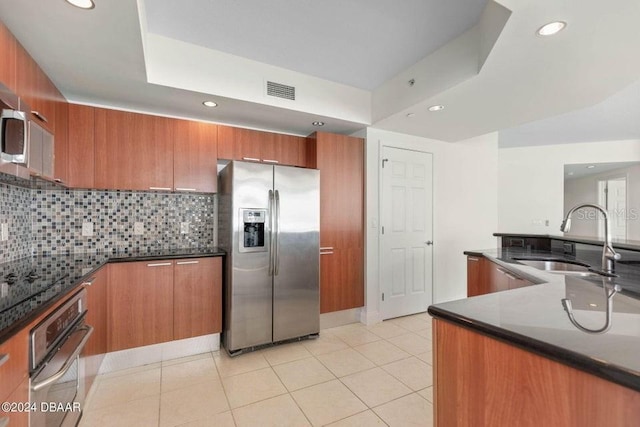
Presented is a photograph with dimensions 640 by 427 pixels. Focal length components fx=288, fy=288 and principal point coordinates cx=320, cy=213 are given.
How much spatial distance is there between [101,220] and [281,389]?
2.25 metres

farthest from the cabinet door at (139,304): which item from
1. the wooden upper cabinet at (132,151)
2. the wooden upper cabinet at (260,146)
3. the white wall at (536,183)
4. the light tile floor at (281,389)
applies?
the white wall at (536,183)

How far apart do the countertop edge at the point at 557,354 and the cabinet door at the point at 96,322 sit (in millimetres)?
2175

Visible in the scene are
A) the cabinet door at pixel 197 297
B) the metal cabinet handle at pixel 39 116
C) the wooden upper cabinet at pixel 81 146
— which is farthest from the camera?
the cabinet door at pixel 197 297

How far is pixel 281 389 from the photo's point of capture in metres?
2.11

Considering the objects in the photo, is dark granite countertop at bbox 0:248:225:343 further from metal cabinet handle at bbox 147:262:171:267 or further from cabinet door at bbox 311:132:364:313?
cabinet door at bbox 311:132:364:313

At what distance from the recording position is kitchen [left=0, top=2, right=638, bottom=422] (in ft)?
7.00

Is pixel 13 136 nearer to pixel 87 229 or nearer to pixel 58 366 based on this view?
pixel 58 366

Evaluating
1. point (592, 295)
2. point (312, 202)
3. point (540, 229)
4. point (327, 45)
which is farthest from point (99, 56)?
point (540, 229)

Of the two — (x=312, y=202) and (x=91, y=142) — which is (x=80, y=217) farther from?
(x=312, y=202)

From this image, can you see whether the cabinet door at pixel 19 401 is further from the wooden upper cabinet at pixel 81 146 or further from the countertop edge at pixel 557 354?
the wooden upper cabinet at pixel 81 146

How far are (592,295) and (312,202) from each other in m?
2.20

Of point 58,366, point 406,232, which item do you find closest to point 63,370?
point 58,366

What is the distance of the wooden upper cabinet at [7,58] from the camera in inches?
59.1

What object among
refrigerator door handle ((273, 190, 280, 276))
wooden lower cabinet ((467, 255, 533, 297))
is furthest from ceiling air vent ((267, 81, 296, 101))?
wooden lower cabinet ((467, 255, 533, 297))
